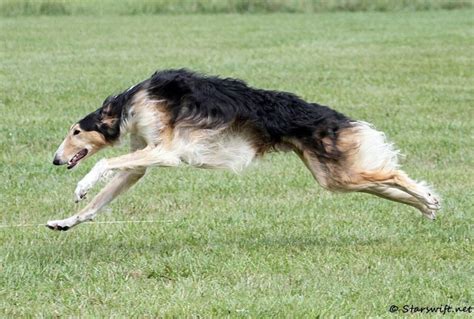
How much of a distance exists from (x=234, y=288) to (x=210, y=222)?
2168mm

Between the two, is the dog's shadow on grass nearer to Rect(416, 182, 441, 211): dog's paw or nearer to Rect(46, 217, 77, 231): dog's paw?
Rect(46, 217, 77, 231): dog's paw

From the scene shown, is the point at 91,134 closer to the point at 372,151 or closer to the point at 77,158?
the point at 77,158

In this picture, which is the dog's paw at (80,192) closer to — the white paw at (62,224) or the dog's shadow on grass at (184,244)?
the dog's shadow on grass at (184,244)

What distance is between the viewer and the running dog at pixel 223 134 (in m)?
7.66

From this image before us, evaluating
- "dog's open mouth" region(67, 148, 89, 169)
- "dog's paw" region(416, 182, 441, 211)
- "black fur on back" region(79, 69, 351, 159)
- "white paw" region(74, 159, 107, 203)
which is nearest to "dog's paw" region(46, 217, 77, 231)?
"dog's open mouth" region(67, 148, 89, 169)

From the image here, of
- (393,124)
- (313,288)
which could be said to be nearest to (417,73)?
(393,124)

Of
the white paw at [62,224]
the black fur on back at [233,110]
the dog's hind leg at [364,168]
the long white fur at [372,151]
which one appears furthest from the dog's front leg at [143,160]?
the long white fur at [372,151]

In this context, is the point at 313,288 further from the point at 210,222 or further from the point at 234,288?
the point at 210,222

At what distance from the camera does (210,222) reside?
28.2 ft

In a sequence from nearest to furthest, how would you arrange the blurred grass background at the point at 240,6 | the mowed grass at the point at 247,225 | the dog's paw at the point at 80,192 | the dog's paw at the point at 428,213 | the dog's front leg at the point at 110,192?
1. the mowed grass at the point at 247,225
2. the dog's paw at the point at 80,192
3. the dog's front leg at the point at 110,192
4. the dog's paw at the point at 428,213
5. the blurred grass background at the point at 240,6

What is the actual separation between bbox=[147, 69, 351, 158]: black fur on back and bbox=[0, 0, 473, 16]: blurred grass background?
26.1 metres

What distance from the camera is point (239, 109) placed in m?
7.69

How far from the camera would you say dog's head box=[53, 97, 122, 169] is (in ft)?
25.6

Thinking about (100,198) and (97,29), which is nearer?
(100,198)
